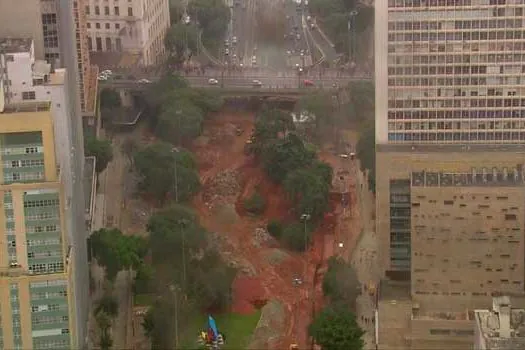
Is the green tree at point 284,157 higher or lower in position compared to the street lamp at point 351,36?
lower

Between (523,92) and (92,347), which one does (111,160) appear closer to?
(92,347)

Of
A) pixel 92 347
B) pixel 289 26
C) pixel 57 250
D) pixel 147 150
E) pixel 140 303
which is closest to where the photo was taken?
pixel 57 250

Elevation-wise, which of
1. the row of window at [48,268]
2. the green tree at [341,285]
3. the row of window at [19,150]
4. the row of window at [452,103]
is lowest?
the green tree at [341,285]

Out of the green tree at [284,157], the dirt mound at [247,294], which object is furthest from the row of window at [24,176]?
the green tree at [284,157]

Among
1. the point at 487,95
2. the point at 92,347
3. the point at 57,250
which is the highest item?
the point at 487,95

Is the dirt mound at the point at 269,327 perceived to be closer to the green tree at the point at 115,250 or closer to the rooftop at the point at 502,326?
the green tree at the point at 115,250

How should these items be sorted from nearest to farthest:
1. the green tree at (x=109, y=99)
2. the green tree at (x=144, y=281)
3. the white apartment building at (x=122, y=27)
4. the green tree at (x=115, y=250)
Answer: the green tree at (x=144, y=281) → the green tree at (x=115, y=250) → the green tree at (x=109, y=99) → the white apartment building at (x=122, y=27)

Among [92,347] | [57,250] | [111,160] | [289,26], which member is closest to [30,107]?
[57,250]
